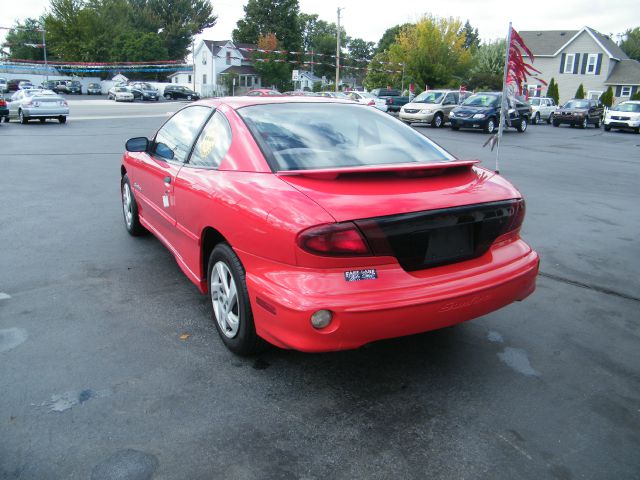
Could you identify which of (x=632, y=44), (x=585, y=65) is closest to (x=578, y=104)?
(x=585, y=65)

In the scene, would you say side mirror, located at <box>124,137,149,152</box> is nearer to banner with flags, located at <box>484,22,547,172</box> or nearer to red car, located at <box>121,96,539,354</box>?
red car, located at <box>121,96,539,354</box>

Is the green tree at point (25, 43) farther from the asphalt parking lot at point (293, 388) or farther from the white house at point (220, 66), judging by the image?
the asphalt parking lot at point (293, 388)

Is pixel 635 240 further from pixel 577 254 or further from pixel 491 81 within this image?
pixel 491 81

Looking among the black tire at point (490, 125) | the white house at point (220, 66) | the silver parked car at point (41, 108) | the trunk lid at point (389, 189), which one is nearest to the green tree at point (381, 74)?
the white house at point (220, 66)

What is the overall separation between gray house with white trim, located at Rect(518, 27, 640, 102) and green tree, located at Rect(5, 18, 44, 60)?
238 feet

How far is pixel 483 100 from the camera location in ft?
77.2

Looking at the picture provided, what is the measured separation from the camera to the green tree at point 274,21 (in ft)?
290

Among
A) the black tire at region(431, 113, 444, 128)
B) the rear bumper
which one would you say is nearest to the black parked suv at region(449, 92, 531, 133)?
the black tire at region(431, 113, 444, 128)

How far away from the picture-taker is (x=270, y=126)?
346 centimetres

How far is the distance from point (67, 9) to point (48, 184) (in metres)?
77.7

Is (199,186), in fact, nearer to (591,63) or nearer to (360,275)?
(360,275)

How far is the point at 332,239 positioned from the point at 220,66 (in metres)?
76.9

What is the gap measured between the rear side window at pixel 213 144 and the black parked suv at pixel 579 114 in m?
31.0

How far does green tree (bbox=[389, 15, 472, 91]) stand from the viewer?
40875 mm
